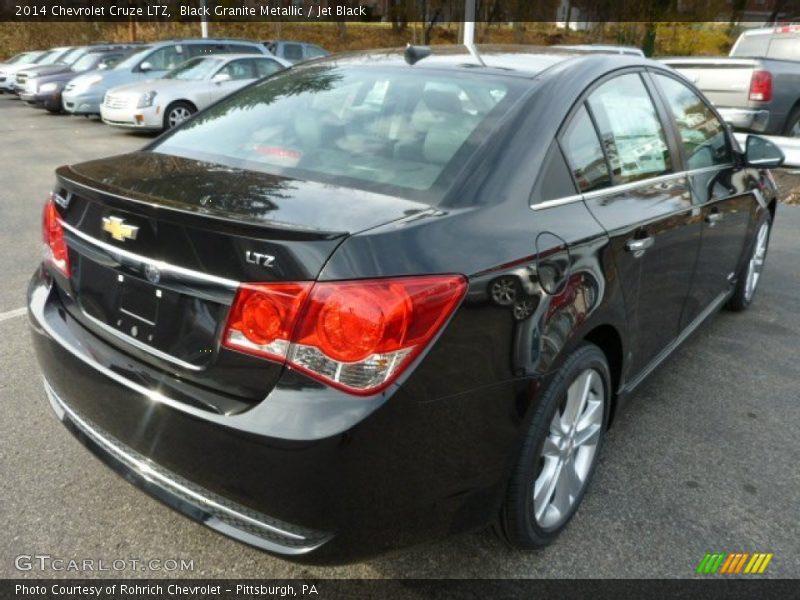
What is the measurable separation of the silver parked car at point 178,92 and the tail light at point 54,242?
9.45 metres

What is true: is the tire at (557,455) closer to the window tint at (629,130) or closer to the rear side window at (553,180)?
the rear side window at (553,180)

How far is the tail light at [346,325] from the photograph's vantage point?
5.20ft

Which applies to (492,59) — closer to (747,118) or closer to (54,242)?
(54,242)

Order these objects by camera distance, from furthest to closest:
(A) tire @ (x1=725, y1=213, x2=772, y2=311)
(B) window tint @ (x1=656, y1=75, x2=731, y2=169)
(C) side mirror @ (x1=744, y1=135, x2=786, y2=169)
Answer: (A) tire @ (x1=725, y1=213, x2=772, y2=311), (C) side mirror @ (x1=744, y1=135, x2=786, y2=169), (B) window tint @ (x1=656, y1=75, x2=731, y2=169)

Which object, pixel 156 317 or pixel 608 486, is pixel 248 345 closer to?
pixel 156 317

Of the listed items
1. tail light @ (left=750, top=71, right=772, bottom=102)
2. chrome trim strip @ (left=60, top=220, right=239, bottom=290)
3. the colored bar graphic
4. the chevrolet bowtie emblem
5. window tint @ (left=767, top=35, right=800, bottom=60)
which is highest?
window tint @ (left=767, top=35, right=800, bottom=60)

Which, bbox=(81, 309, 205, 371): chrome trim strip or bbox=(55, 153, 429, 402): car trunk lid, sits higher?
bbox=(55, 153, 429, 402): car trunk lid

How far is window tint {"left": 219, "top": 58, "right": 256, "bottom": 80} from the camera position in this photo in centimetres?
1262

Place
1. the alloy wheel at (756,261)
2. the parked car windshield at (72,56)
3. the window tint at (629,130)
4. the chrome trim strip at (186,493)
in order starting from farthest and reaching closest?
the parked car windshield at (72,56)
the alloy wheel at (756,261)
the window tint at (629,130)
the chrome trim strip at (186,493)

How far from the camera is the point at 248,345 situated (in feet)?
5.45

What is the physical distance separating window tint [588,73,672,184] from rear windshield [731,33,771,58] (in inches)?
368

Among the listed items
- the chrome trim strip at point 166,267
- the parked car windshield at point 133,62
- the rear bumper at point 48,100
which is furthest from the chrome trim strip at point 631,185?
the rear bumper at point 48,100

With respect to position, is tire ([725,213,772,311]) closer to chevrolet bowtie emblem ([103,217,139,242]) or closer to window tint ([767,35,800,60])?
chevrolet bowtie emblem ([103,217,139,242])

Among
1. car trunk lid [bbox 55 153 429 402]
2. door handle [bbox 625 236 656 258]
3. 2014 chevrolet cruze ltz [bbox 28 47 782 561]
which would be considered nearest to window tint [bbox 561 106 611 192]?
2014 chevrolet cruze ltz [bbox 28 47 782 561]
